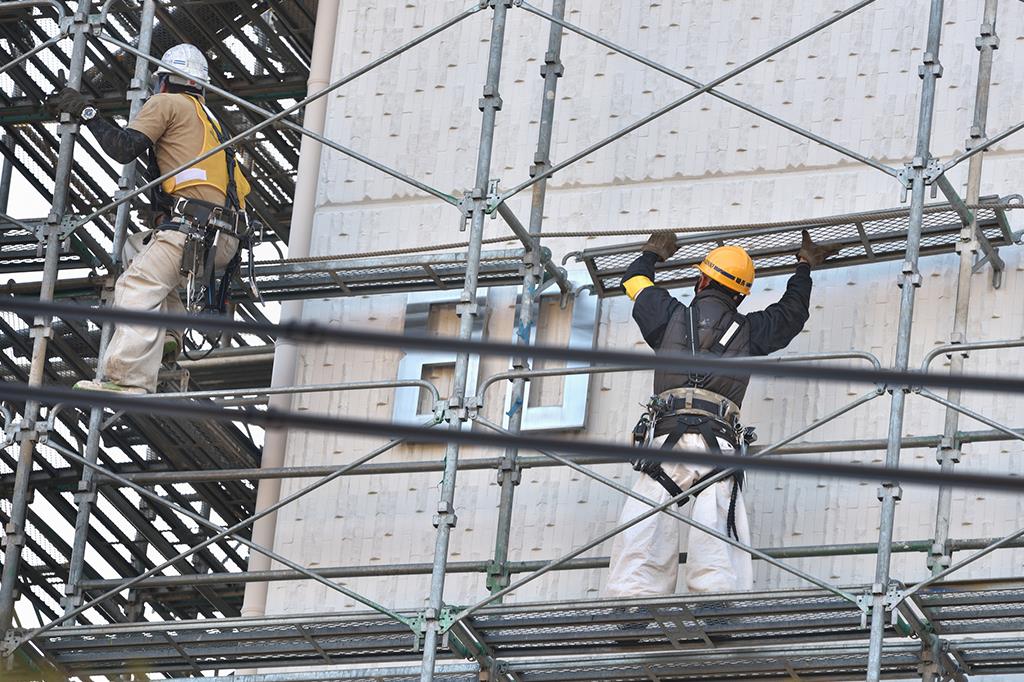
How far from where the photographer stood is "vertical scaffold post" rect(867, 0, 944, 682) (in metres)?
11.6

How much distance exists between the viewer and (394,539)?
14273 millimetres

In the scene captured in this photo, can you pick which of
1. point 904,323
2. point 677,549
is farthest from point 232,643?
point 904,323

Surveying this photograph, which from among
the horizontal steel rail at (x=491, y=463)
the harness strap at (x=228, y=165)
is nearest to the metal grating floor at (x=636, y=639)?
the horizontal steel rail at (x=491, y=463)

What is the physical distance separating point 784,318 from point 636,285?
35.1 inches

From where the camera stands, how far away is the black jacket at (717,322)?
1280 cm

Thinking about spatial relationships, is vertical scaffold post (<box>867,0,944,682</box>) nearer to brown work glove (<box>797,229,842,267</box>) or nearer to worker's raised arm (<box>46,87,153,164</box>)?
brown work glove (<box>797,229,842,267</box>)

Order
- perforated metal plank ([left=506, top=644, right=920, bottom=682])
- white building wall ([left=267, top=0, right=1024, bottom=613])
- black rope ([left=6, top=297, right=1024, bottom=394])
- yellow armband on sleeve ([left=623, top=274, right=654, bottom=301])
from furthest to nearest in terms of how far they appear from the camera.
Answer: white building wall ([left=267, top=0, right=1024, bottom=613]) < yellow armband on sleeve ([left=623, top=274, right=654, bottom=301]) < perforated metal plank ([left=506, top=644, right=920, bottom=682]) < black rope ([left=6, top=297, right=1024, bottom=394])

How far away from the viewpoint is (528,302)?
45.1 feet

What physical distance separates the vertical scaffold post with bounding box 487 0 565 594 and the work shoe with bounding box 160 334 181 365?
2205 mm

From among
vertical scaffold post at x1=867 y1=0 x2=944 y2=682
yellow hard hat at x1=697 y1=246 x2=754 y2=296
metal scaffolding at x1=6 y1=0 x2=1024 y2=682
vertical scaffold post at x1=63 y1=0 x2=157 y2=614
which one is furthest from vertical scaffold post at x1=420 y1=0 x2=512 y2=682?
vertical scaffold post at x1=867 y1=0 x2=944 y2=682

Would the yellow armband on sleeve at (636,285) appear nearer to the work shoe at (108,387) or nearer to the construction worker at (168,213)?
the construction worker at (168,213)

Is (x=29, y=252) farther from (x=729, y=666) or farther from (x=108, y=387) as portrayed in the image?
(x=729, y=666)

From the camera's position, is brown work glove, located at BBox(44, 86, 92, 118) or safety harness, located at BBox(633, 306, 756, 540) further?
brown work glove, located at BBox(44, 86, 92, 118)

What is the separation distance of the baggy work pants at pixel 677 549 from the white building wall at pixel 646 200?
2.86ft
